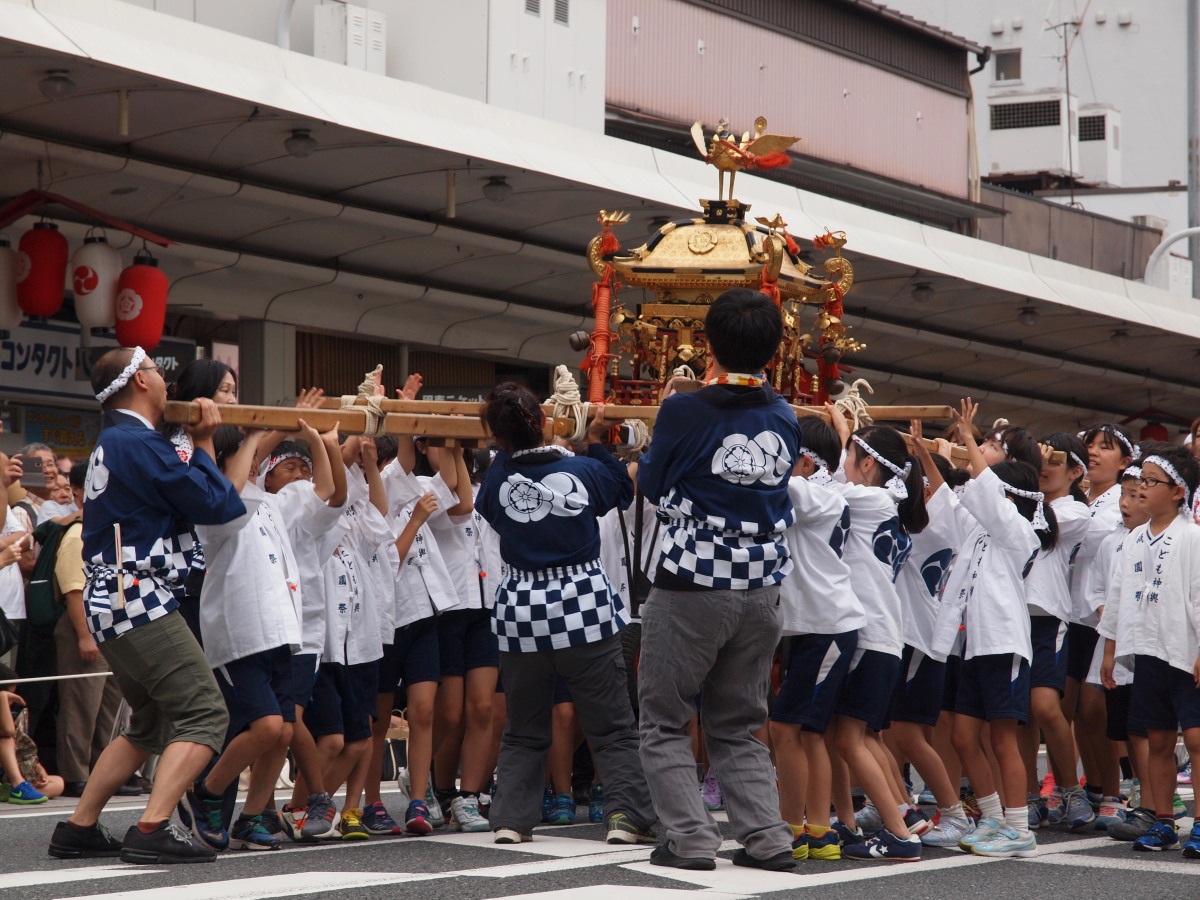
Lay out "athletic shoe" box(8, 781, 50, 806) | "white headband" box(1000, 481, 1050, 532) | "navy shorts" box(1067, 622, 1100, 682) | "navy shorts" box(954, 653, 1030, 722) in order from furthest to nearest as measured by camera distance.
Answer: "athletic shoe" box(8, 781, 50, 806) < "navy shorts" box(1067, 622, 1100, 682) < "white headband" box(1000, 481, 1050, 532) < "navy shorts" box(954, 653, 1030, 722)

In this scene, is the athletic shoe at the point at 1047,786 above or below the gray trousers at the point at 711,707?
below

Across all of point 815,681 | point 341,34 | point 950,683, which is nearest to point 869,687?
point 815,681

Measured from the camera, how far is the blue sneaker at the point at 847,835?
5.96 metres

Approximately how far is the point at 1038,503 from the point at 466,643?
2599 mm

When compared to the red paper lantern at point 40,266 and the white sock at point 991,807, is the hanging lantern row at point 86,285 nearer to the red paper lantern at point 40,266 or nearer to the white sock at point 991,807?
the red paper lantern at point 40,266

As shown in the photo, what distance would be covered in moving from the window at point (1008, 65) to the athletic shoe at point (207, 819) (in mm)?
28434

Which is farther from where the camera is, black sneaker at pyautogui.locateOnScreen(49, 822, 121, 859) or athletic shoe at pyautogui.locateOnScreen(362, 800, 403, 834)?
athletic shoe at pyautogui.locateOnScreen(362, 800, 403, 834)

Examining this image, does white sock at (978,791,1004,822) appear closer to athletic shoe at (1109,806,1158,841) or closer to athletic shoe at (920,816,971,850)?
athletic shoe at (920,816,971,850)

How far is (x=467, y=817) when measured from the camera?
21.0 feet

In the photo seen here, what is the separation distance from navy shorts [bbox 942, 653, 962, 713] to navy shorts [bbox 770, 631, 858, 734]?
1070 mm

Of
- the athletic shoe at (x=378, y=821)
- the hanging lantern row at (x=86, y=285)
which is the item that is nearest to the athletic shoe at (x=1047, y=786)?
the athletic shoe at (x=378, y=821)

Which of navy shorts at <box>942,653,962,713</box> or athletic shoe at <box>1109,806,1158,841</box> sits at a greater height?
navy shorts at <box>942,653,962,713</box>

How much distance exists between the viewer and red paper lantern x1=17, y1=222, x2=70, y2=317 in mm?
10133

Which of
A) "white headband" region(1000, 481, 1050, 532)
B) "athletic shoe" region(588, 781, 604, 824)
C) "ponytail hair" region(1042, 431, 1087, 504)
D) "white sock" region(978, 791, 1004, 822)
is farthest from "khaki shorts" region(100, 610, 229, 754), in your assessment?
"ponytail hair" region(1042, 431, 1087, 504)
